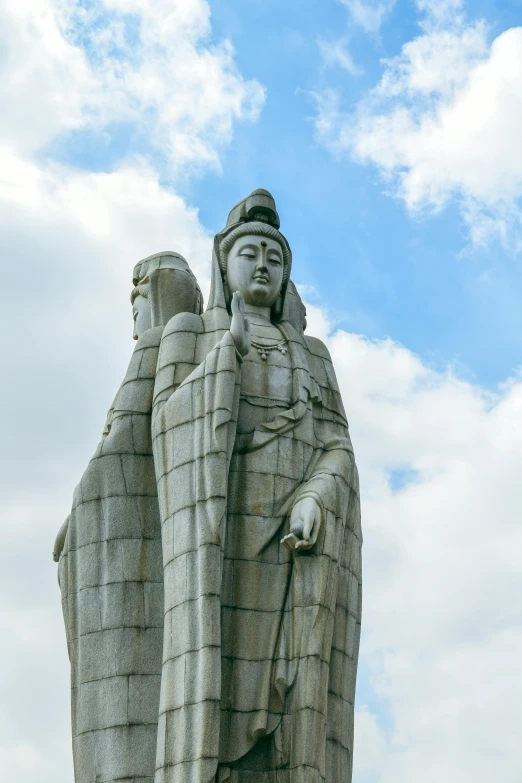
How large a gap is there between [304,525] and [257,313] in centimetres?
293

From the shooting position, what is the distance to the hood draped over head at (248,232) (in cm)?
1560

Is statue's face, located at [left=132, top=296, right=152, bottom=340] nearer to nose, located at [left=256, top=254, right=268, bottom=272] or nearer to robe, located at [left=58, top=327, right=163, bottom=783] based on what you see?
robe, located at [left=58, top=327, right=163, bottom=783]

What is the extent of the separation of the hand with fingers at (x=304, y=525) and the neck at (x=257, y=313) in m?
2.52

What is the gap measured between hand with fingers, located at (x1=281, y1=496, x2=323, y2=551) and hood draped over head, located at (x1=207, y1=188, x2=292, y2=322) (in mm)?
2719

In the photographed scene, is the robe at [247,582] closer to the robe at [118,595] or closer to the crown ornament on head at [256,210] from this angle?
the robe at [118,595]

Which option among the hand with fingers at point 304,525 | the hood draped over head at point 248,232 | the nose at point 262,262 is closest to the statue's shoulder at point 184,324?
the hood draped over head at point 248,232

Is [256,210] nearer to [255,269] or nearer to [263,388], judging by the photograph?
[255,269]

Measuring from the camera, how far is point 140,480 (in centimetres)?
1491

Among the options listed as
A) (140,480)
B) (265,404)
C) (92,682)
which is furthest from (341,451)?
(92,682)

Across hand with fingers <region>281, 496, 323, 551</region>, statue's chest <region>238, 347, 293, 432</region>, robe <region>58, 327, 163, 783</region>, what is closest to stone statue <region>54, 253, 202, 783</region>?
robe <region>58, 327, 163, 783</region>

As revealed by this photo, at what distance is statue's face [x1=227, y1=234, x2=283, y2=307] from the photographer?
50.8 ft

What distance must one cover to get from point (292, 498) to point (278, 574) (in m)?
0.78

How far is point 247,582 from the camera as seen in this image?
45.2 ft

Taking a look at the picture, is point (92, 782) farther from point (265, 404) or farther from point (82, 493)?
point (265, 404)
